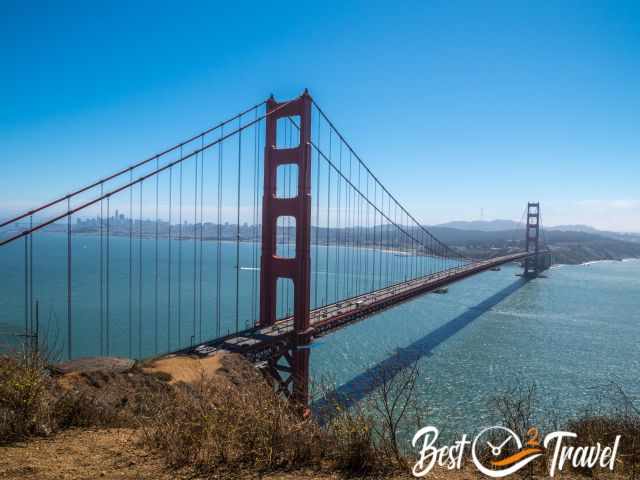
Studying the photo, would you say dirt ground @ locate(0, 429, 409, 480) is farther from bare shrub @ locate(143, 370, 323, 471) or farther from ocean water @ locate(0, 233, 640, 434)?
ocean water @ locate(0, 233, 640, 434)

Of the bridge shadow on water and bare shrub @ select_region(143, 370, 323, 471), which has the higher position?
bare shrub @ select_region(143, 370, 323, 471)

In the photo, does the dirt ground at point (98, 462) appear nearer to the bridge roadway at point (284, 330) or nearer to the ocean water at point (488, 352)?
the ocean water at point (488, 352)

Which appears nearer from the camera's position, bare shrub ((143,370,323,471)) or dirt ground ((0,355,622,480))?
dirt ground ((0,355,622,480))

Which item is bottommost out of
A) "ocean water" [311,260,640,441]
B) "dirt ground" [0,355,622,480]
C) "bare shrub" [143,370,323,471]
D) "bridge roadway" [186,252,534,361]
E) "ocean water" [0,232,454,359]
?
"ocean water" [311,260,640,441]

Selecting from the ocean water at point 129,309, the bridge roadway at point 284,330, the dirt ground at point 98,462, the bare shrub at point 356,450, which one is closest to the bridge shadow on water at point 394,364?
the bare shrub at point 356,450

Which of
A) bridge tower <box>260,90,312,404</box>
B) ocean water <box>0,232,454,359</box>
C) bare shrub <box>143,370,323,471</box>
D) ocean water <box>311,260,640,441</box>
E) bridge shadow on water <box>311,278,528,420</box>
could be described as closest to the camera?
bare shrub <box>143,370,323,471</box>

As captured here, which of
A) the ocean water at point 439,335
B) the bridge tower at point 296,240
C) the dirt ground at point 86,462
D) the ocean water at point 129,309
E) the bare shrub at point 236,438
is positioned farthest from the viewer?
the ocean water at point 129,309

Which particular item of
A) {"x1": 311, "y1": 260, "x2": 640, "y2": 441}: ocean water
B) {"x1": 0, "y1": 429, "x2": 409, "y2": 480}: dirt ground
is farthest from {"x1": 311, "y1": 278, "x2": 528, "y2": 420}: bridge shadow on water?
{"x1": 0, "y1": 429, "x2": 409, "y2": 480}: dirt ground
